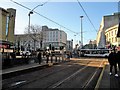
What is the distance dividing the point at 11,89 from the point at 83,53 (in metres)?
73.5

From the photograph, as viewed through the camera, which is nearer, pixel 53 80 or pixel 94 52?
pixel 53 80

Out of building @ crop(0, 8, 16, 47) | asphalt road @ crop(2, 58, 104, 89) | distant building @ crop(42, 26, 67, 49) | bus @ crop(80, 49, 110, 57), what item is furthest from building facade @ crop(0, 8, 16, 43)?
distant building @ crop(42, 26, 67, 49)

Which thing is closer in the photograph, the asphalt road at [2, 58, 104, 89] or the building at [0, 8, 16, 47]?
the asphalt road at [2, 58, 104, 89]

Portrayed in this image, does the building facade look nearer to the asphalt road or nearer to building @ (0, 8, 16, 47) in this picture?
building @ (0, 8, 16, 47)

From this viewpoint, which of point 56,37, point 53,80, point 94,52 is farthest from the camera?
point 56,37

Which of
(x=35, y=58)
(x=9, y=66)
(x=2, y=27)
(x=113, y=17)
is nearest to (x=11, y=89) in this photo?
(x=9, y=66)

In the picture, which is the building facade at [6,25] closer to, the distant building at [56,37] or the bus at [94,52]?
the bus at [94,52]

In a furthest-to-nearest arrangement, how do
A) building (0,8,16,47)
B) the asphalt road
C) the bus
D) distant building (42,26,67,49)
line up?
distant building (42,26,67,49)
the bus
building (0,8,16,47)
the asphalt road

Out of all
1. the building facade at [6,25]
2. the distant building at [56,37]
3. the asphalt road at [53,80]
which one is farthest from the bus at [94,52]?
the distant building at [56,37]

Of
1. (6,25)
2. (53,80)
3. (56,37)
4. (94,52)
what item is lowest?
(53,80)

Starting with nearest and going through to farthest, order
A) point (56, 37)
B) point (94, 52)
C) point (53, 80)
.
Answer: point (53, 80), point (94, 52), point (56, 37)

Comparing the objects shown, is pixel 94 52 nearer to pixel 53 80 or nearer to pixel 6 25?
pixel 6 25

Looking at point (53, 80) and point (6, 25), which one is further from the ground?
point (6, 25)

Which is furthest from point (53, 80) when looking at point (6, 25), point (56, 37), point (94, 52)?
point (56, 37)
